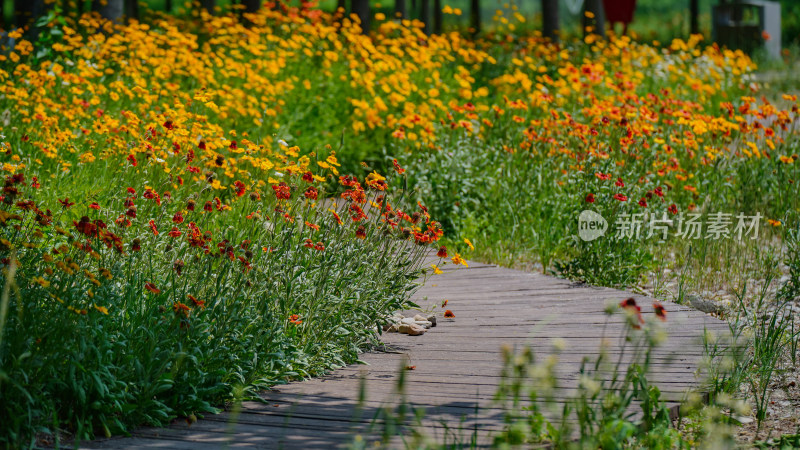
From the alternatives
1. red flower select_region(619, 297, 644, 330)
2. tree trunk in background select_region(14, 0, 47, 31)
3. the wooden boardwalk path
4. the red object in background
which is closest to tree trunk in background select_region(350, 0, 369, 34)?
tree trunk in background select_region(14, 0, 47, 31)

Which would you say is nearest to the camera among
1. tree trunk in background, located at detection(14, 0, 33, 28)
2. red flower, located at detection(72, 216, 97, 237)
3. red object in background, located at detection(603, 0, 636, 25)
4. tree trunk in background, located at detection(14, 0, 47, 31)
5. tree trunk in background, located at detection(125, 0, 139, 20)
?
red flower, located at detection(72, 216, 97, 237)

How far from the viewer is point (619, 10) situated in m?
26.2

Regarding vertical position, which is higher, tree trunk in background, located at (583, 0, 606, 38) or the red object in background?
the red object in background

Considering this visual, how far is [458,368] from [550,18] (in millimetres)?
12615

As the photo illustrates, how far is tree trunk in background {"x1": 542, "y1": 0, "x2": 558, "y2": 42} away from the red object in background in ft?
34.7

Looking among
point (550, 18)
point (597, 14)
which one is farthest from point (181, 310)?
point (550, 18)

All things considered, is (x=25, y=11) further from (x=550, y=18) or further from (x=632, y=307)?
(x=632, y=307)

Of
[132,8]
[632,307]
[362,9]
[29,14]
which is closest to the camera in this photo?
[632,307]

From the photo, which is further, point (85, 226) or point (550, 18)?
point (550, 18)

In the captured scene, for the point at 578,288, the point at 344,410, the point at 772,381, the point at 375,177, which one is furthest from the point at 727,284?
the point at 344,410

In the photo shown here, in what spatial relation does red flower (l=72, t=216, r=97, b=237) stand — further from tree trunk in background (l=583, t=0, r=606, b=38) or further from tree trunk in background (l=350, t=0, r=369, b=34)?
tree trunk in background (l=583, t=0, r=606, b=38)

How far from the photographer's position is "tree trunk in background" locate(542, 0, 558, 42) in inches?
629

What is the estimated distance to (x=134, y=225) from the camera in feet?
16.9

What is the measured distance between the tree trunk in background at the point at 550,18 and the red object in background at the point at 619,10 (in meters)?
10.6
